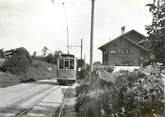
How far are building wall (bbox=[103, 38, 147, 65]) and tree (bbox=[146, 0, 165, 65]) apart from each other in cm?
4651

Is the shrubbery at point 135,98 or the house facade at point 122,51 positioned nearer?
the shrubbery at point 135,98

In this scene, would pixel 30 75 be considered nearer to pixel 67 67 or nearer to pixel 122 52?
pixel 122 52

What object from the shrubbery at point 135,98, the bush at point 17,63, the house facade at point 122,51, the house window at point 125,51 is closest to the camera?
the shrubbery at point 135,98

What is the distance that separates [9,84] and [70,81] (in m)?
5.54

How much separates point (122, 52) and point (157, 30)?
47945mm

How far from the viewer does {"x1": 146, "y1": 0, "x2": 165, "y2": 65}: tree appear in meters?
11.4

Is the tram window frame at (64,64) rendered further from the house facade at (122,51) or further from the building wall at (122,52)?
the building wall at (122,52)

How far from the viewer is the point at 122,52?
2339 inches

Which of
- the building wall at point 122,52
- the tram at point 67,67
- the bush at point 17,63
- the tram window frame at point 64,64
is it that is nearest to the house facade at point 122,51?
the building wall at point 122,52

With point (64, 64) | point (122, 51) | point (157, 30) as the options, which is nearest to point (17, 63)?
point (64, 64)

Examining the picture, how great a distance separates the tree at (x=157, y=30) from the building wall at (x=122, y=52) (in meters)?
46.5

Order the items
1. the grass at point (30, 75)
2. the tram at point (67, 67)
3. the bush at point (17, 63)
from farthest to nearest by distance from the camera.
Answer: the bush at point (17, 63), the grass at point (30, 75), the tram at point (67, 67)

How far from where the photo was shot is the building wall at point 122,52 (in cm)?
5872

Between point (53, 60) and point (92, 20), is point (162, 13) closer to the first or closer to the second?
point (92, 20)
